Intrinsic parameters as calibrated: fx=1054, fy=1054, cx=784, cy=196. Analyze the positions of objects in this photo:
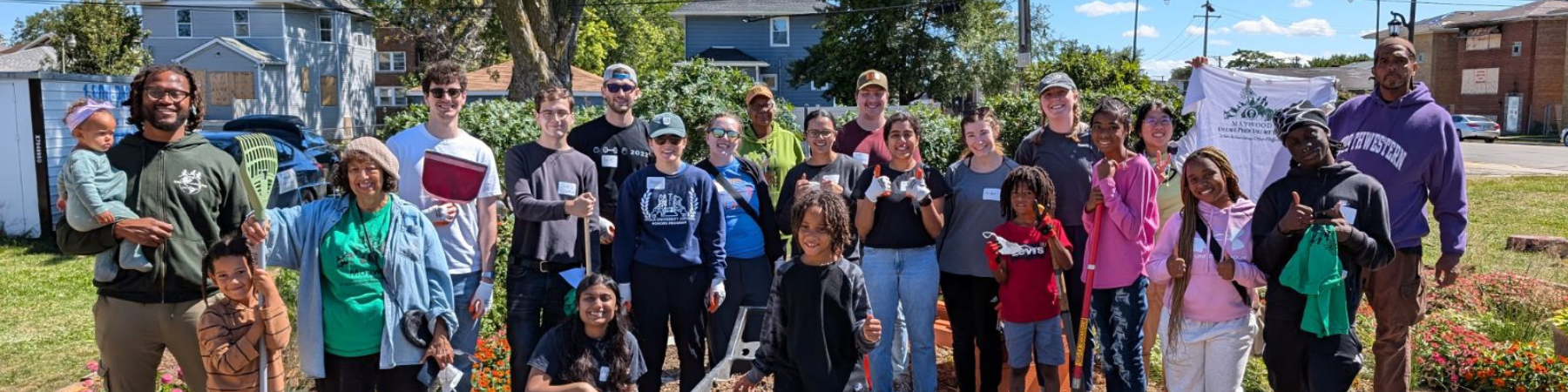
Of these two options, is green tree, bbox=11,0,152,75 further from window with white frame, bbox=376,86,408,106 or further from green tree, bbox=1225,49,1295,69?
green tree, bbox=1225,49,1295,69

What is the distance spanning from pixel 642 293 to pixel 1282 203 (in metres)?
2.75

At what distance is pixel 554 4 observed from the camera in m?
19.0

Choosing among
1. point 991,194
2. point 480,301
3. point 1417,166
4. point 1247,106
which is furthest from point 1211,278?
point 1247,106

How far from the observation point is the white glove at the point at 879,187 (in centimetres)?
475

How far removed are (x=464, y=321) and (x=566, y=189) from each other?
742 millimetres

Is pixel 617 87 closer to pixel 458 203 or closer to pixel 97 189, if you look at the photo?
pixel 458 203

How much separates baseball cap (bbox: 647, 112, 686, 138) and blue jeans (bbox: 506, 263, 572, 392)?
2.67 feet

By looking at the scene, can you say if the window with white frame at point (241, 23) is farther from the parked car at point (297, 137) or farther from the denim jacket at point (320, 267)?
the denim jacket at point (320, 267)

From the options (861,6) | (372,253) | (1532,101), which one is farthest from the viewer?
(1532,101)

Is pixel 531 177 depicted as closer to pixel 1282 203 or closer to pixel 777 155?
pixel 777 155

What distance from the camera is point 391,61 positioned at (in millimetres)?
56531

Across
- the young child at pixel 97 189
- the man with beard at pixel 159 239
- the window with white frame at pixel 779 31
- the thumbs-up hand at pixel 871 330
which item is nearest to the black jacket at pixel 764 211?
the thumbs-up hand at pixel 871 330

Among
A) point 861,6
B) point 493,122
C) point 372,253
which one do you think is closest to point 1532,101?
point 861,6

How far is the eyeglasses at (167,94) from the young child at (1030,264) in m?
3.44
